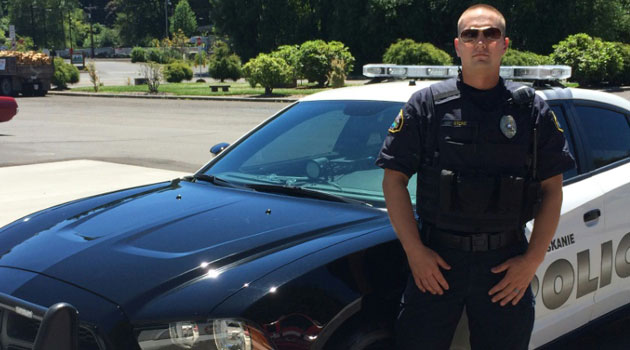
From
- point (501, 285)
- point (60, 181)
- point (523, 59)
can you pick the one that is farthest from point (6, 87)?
point (501, 285)

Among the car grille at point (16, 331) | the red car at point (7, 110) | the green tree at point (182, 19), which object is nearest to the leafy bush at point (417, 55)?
the red car at point (7, 110)

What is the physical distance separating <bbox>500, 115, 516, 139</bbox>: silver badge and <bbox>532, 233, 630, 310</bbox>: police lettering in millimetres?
905

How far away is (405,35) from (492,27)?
142 ft

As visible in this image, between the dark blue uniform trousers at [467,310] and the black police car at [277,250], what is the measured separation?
142mm

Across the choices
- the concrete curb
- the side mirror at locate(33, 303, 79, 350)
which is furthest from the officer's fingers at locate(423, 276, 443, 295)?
the concrete curb

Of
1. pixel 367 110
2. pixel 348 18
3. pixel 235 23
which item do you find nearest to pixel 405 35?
pixel 348 18

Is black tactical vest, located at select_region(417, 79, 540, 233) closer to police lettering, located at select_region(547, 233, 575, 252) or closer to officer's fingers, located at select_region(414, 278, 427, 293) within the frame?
officer's fingers, located at select_region(414, 278, 427, 293)

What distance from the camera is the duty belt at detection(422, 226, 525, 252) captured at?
8.36 ft

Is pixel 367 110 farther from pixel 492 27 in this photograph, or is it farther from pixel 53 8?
pixel 53 8

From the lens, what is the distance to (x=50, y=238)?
315cm

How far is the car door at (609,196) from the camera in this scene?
145 inches

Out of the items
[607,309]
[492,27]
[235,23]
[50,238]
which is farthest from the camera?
[235,23]

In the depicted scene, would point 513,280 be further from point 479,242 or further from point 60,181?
point 60,181

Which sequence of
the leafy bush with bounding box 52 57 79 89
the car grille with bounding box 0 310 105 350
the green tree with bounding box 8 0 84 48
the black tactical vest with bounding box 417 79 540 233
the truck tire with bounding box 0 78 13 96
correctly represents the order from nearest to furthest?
the black tactical vest with bounding box 417 79 540 233 < the car grille with bounding box 0 310 105 350 < the truck tire with bounding box 0 78 13 96 < the leafy bush with bounding box 52 57 79 89 < the green tree with bounding box 8 0 84 48
